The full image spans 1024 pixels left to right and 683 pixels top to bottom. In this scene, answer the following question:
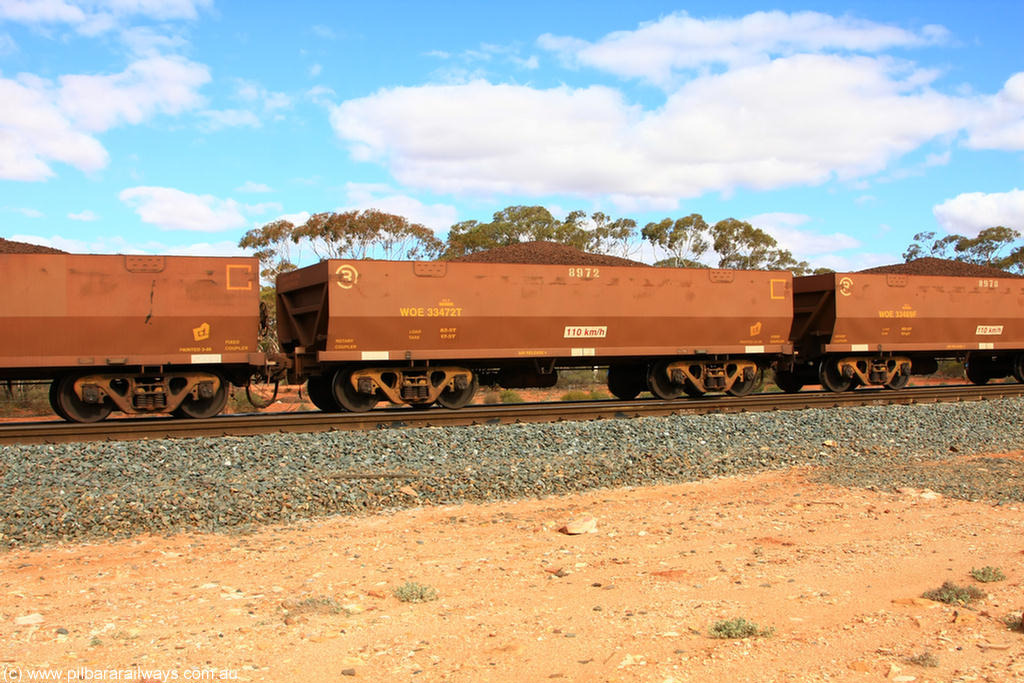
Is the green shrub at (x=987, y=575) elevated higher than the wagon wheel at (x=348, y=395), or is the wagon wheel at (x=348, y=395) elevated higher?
the wagon wheel at (x=348, y=395)

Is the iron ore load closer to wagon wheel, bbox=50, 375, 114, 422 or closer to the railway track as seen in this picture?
wagon wheel, bbox=50, 375, 114, 422

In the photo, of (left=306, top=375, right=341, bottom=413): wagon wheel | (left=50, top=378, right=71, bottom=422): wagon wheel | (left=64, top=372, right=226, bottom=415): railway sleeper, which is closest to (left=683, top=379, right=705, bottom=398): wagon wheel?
(left=306, top=375, right=341, bottom=413): wagon wheel

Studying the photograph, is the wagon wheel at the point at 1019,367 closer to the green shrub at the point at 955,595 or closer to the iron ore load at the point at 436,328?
the iron ore load at the point at 436,328

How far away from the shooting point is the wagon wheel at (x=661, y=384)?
51.8ft

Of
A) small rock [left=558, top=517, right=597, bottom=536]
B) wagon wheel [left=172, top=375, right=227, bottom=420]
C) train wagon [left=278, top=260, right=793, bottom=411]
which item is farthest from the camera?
train wagon [left=278, top=260, right=793, bottom=411]

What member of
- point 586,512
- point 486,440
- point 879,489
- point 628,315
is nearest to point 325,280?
point 486,440

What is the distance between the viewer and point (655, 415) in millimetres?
13711

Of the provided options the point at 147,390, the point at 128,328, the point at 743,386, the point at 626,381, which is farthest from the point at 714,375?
the point at 128,328

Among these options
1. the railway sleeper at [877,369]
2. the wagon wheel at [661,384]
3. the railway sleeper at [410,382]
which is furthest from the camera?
the railway sleeper at [877,369]

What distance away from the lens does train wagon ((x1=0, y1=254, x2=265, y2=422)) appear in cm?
1174

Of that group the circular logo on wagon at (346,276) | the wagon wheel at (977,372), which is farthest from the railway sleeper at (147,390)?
the wagon wheel at (977,372)

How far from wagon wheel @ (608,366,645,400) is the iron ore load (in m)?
0.03

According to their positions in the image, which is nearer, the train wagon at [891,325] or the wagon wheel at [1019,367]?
the train wagon at [891,325]

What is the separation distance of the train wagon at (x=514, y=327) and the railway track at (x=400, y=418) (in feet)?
3.06
